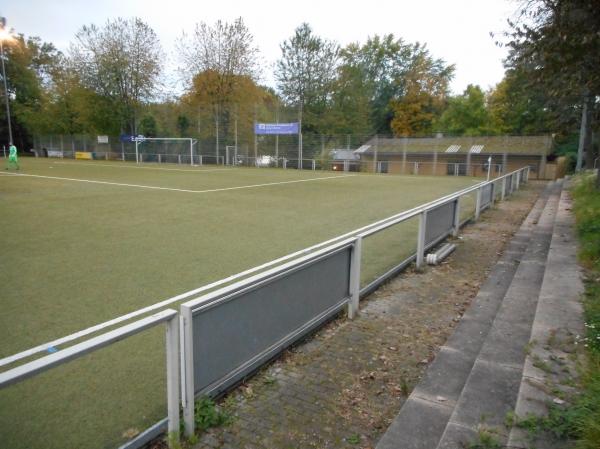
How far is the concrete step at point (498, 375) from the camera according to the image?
253 cm

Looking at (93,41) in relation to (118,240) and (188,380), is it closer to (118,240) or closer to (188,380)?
(118,240)

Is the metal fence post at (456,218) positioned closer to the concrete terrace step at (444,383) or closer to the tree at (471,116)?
the concrete terrace step at (444,383)

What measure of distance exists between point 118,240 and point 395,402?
6093 millimetres

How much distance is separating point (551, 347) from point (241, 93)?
43.9m

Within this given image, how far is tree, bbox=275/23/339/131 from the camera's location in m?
51.8

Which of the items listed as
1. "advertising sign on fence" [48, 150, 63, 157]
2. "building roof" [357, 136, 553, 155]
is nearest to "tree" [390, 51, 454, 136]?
"building roof" [357, 136, 553, 155]

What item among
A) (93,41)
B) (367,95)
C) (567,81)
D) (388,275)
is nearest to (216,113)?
(93,41)

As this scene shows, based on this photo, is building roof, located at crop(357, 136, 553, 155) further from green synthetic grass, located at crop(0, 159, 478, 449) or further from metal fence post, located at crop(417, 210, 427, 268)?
metal fence post, located at crop(417, 210, 427, 268)

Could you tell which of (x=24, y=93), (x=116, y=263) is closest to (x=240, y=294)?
(x=116, y=263)

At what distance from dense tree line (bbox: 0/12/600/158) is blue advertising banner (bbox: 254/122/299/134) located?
1.74 m

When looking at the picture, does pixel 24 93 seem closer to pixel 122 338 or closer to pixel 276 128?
pixel 276 128

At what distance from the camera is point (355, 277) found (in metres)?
4.53

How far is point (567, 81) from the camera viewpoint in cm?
966

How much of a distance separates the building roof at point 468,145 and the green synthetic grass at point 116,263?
84.2ft
